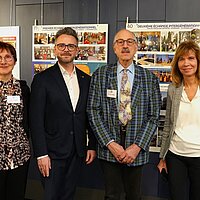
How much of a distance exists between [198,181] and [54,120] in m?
1.08

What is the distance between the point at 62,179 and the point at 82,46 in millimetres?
1365

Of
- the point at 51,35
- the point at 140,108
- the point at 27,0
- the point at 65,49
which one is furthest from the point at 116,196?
the point at 27,0

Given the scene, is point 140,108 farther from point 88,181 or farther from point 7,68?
point 88,181

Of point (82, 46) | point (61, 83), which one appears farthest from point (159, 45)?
point (61, 83)

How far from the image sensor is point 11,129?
1.88m

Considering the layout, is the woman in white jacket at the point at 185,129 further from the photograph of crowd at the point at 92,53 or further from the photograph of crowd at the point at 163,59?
the photograph of crowd at the point at 92,53

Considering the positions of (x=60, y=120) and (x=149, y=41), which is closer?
(x=60, y=120)

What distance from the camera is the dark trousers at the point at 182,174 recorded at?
6.35 feet

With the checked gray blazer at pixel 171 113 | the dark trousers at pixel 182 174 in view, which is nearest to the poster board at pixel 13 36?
the checked gray blazer at pixel 171 113

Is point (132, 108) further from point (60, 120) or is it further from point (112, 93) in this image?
point (60, 120)

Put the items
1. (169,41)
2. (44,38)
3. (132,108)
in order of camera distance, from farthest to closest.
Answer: (44,38)
(169,41)
(132,108)

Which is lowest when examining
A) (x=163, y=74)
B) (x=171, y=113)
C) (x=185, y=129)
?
(x=185, y=129)

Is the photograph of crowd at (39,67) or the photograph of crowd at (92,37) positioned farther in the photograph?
the photograph of crowd at (39,67)

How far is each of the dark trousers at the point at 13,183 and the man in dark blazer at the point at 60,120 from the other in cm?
13
